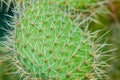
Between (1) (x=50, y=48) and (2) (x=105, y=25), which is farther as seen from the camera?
(2) (x=105, y=25)

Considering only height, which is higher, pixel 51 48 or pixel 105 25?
pixel 51 48

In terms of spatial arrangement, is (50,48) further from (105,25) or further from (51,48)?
(105,25)

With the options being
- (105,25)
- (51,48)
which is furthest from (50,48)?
(105,25)

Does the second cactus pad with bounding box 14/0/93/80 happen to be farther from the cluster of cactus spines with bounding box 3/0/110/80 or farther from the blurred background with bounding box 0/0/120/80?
the blurred background with bounding box 0/0/120/80

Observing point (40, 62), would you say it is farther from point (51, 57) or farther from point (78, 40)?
point (78, 40)

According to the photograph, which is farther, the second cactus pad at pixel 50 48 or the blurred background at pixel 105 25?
the blurred background at pixel 105 25

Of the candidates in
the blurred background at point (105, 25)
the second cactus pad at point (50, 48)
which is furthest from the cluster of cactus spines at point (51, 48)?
the blurred background at point (105, 25)

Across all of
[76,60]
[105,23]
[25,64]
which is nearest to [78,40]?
[76,60]

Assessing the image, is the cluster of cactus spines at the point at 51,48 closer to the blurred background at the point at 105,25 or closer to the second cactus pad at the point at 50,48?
the second cactus pad at the point at 50,48
